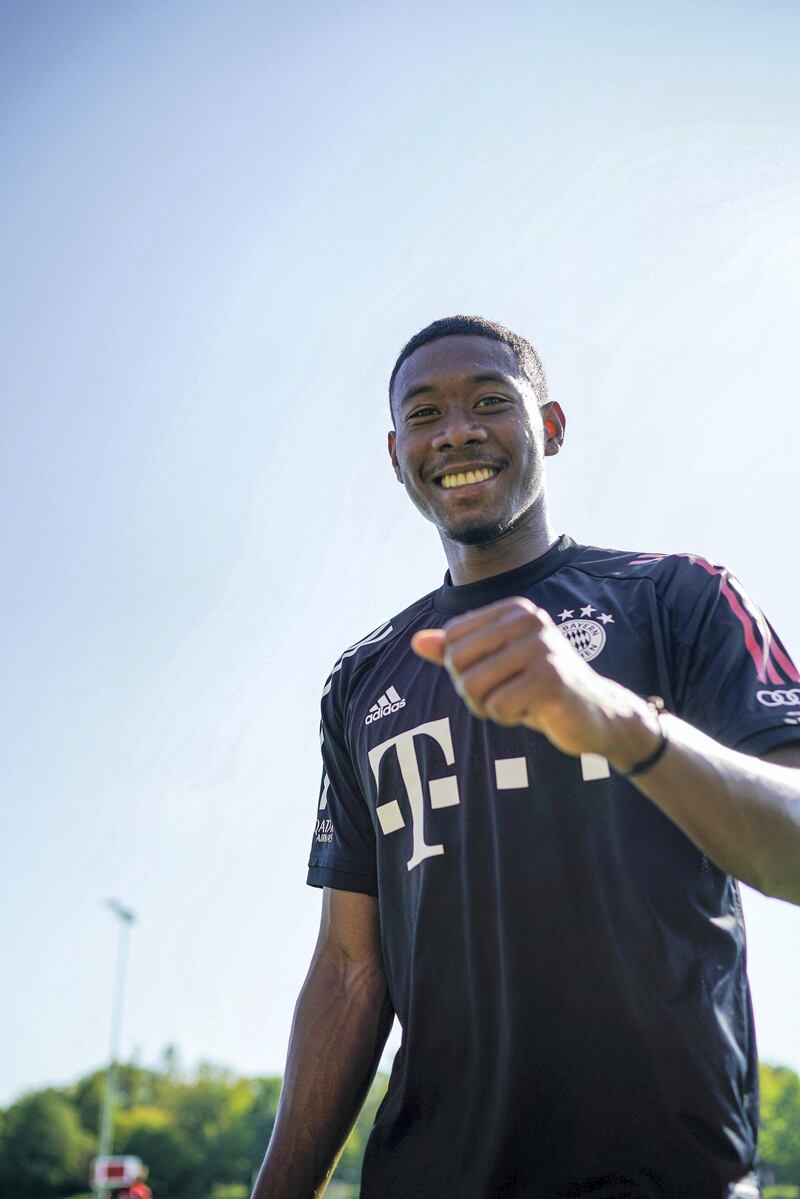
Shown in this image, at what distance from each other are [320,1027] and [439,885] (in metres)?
0.77

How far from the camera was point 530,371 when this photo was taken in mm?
3932

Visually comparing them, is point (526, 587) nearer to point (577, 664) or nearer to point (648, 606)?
point (648, 606)

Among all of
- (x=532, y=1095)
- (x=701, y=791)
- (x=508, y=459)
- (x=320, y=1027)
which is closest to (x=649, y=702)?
(x=701, y=791)

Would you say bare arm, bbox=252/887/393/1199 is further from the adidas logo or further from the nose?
the nose

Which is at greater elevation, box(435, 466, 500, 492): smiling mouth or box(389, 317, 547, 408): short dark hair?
box(389, 317, 547, 408): short dark hair

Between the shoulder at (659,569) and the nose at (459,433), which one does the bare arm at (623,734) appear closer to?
the shoulder at (659,569)

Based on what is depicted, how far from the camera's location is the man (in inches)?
85.0

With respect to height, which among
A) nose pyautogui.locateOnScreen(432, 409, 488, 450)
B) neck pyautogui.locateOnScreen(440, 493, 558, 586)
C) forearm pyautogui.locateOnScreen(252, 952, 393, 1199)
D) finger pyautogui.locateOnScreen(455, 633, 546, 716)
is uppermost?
nose pyautogui.locateOnScreen(432, 409, 488, 450)

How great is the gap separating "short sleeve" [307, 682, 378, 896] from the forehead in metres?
1.11

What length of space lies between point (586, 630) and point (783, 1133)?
347ft

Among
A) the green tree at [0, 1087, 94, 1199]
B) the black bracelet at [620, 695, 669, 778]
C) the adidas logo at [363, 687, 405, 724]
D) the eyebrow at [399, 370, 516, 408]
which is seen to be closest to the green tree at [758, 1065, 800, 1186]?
the green tree at [0, 1087, 94, 1199]

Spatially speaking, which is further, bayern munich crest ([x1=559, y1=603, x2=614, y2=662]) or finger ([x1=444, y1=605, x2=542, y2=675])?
bayern munich crest ([x1=559, y1=603, x2=614, y2=662])

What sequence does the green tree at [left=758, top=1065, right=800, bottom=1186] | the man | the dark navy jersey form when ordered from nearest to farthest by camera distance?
the man < the dark navy jersey < the green tree at [left=758, top=1065, right=800, bottom=1186]

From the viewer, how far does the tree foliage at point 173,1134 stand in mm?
84812
